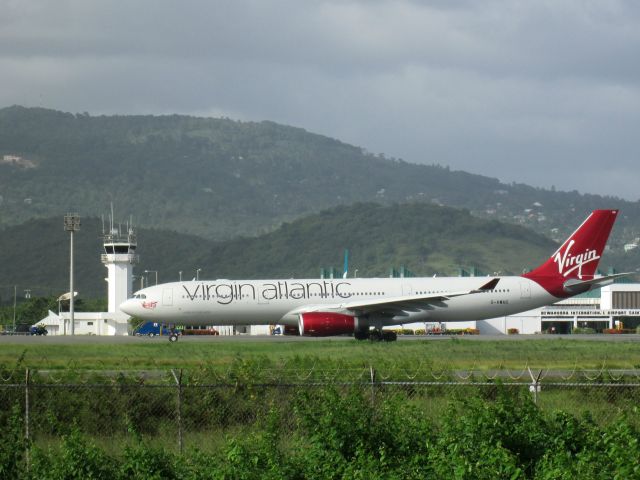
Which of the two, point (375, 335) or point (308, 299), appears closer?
point (375, 335)

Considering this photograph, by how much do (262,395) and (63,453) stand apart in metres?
6.55

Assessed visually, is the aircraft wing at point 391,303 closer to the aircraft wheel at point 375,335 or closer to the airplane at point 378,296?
the airplane at point 378,296

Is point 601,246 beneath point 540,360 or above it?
above

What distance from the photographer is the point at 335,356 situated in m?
37.8

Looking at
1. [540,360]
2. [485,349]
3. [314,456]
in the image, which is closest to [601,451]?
[314,456]

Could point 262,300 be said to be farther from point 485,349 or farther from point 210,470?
point 210,470

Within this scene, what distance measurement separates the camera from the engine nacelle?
1924 inches

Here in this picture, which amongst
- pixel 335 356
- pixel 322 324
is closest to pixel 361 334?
pixel 322 324

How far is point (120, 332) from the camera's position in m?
90.6

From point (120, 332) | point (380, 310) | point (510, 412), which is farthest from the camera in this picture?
point (120, 332)

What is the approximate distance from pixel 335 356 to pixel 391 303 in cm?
1217

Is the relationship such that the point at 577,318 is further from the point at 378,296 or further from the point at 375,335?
the point at 375,335

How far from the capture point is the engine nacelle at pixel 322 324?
4888 centimetres

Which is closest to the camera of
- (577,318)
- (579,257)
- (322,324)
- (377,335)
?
(322,324)
